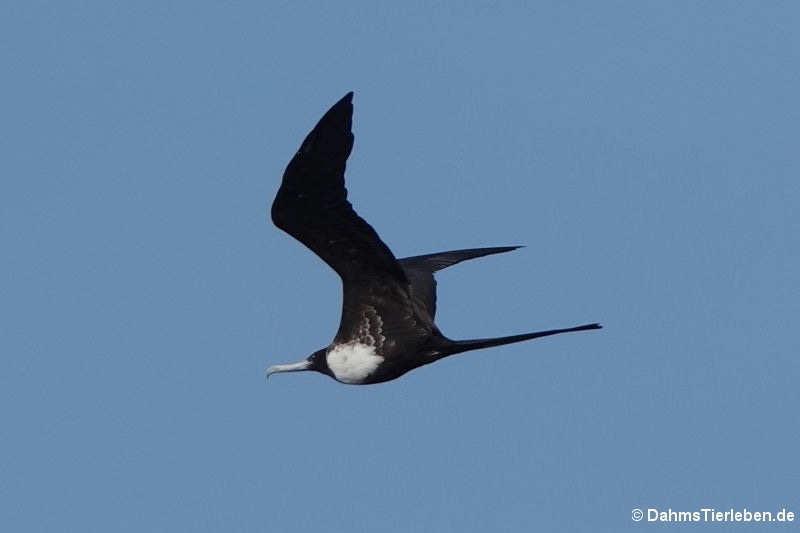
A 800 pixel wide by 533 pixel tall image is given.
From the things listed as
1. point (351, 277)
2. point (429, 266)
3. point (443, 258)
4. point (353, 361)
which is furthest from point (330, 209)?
point (443, 258)

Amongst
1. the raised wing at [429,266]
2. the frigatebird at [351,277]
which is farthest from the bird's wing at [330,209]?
the raised wing at [429,266]

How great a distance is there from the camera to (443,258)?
699 inches

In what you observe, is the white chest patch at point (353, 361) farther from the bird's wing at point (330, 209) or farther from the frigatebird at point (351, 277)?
the bird's wing at point (330, 209)

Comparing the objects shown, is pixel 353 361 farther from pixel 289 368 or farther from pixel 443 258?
pixel 443 258

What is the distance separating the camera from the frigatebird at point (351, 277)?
45.0 ft

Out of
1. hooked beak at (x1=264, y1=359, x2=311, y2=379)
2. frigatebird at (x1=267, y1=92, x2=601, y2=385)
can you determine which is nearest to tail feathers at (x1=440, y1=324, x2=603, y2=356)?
frigatebird at (x1=267, y1=92, x2=601, y2=385)

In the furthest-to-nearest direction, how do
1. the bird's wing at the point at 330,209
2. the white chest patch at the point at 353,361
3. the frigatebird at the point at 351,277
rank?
the white chest patch at the point at 353,361 → the frigatebird at the point at 351,277 → the bird's wing at the point at 330,209

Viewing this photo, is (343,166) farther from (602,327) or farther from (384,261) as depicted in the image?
(602,327)

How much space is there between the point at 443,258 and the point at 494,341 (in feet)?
10.4

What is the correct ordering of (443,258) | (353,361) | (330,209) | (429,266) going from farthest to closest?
(443,258), (429,266), (353,361), (330,209)

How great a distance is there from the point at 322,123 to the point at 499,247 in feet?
16.1

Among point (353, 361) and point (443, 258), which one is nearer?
point (353, 361)

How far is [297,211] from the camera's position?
14289 millimetres

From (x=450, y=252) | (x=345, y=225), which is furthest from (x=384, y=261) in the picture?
(x=450, y=252)
